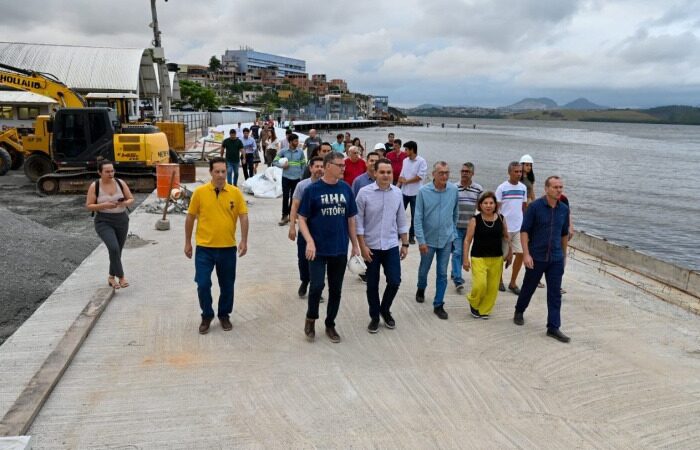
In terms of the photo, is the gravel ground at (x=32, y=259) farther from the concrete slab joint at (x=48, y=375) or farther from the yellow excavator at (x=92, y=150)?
the yellow excavator at (x=92, y=150)

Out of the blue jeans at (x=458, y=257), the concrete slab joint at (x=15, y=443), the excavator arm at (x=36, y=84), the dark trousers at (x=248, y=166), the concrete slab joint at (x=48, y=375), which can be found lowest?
the concrete slab joint at (x=48, y=375)

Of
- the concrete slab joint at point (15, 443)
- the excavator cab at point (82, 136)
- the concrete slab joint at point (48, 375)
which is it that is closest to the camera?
the concrete slab joint at point (15, 443)

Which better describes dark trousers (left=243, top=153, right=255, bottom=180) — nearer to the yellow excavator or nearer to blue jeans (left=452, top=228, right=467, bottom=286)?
the yellow excavator

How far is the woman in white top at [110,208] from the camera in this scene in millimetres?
5773

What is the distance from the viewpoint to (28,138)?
15.3 metres

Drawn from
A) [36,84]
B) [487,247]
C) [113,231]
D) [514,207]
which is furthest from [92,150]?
[487,247]

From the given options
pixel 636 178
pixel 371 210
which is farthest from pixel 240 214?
pixel 636 178

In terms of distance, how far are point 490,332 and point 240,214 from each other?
2.79 metres

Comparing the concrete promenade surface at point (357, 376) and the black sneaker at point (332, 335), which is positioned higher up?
the black sneaker at point (332, 335)

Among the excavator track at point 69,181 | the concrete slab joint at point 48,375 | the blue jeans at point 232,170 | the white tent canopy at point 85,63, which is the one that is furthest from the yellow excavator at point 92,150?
the white tent canopy at point 85,63

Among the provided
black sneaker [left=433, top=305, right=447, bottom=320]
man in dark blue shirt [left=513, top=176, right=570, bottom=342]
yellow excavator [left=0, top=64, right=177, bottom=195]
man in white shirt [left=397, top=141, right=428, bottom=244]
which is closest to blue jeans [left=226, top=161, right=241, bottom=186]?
yellow excavator [left=0, top=64, right=177, bottom=195]

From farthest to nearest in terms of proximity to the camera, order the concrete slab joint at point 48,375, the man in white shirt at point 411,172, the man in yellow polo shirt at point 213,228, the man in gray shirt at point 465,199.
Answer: the man in white shirt at point 411,172 → the man in gray shirt at point 465,199 → the man in yellow polo shirt at point 213,228 → the concrete slab joint at point 48,375

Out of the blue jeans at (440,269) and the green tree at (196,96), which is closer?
the blue jeans at (440,269)

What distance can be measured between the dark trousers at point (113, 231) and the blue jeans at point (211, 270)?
5.06 feet
